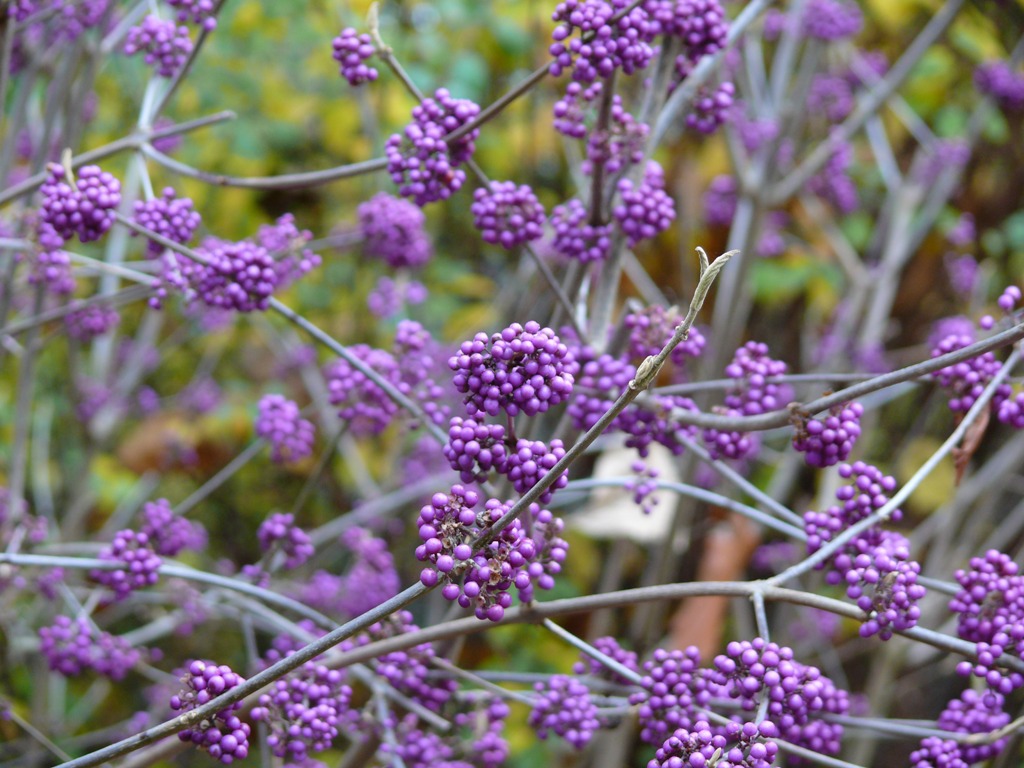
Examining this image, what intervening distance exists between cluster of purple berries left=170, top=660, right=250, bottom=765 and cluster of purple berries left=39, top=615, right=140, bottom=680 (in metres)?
0.76

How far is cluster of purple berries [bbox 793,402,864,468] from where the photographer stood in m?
1.29

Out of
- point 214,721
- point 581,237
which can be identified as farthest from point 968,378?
point 214,721

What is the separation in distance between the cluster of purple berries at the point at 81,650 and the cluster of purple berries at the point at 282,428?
441 millimetres

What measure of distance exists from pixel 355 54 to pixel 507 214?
33 centimetres

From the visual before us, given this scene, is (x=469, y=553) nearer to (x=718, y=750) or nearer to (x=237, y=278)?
(x=718, y=750)

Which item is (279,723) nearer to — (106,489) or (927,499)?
(106,489)

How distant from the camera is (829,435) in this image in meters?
1.28

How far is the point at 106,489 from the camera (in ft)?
10.1

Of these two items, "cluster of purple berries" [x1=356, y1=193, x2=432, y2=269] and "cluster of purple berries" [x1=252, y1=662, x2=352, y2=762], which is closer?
"cluster of purple berries" [x1=252, y1=662, x2=352, y2=762]

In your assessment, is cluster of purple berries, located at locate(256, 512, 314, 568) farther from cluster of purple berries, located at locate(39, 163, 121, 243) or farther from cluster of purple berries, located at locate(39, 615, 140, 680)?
cluster of purple berries, located at locate(39, 163, 121, 243)

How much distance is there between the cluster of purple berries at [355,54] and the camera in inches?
59.8

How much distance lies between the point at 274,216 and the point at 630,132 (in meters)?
2.71

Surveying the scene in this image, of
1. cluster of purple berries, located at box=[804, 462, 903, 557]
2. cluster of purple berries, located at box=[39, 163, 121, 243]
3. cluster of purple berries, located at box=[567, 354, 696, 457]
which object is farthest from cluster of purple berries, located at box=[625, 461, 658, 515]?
cluster of purple berries, located at box=[39, 163, 121, 243]

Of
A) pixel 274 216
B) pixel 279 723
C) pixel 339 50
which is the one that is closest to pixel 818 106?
pixel 274 216
